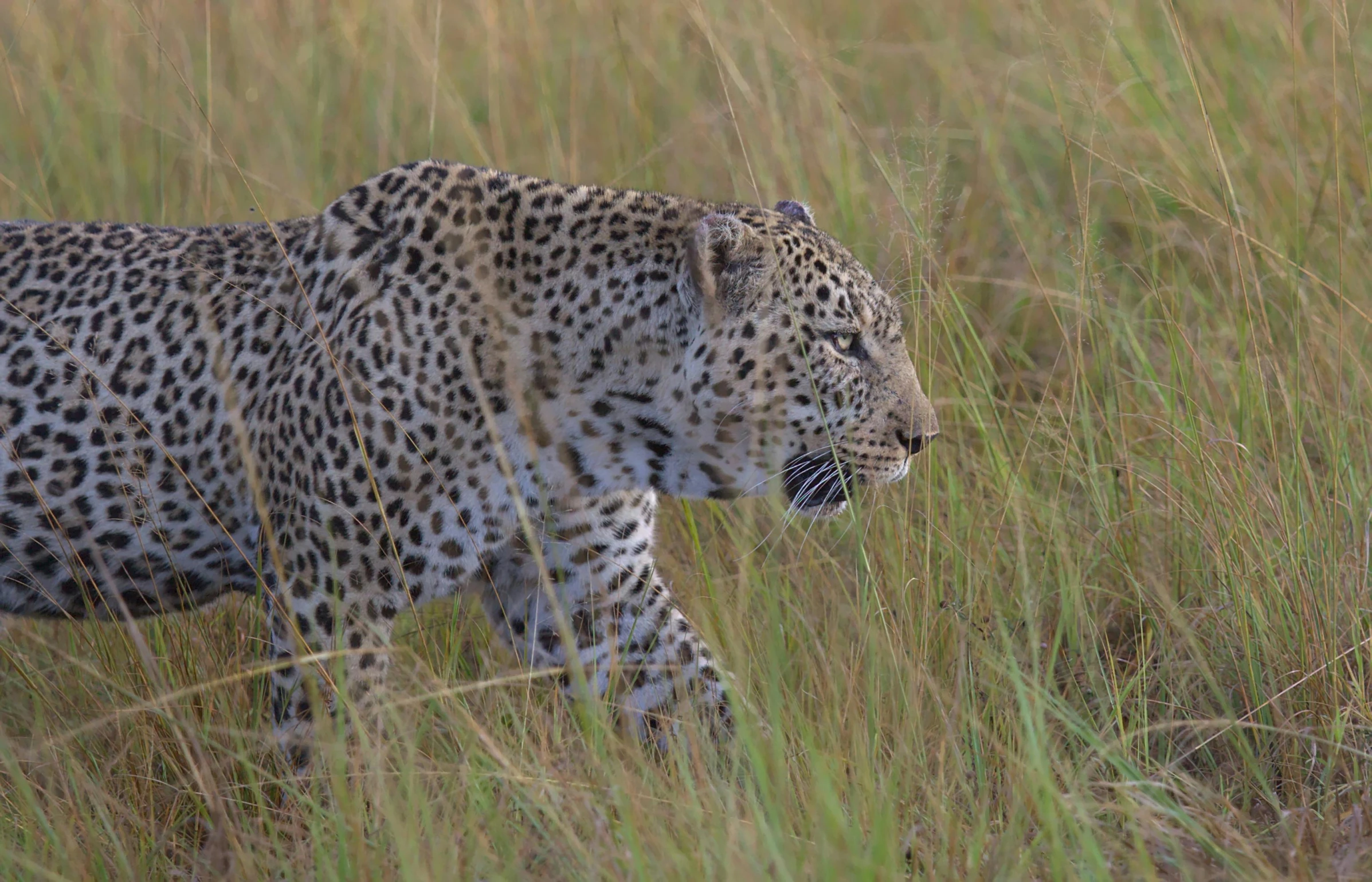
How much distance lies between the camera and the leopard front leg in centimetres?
411

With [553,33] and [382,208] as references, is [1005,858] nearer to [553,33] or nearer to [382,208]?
[382,208]

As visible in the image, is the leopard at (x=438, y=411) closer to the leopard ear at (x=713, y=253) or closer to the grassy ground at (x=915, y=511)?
the leopard ear at (x=713, y=253)

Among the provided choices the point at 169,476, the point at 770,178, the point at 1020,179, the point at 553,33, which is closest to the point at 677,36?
the point at 553,33

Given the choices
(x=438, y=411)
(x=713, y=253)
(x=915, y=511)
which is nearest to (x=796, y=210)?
(x=713, y=253)

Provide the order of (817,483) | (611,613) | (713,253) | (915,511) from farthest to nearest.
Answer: (915,511), (611,613), (817,483), (713,253)

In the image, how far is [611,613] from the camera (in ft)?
13.7

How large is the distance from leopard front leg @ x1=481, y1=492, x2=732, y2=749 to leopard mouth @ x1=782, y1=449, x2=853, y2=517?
0.47 metres

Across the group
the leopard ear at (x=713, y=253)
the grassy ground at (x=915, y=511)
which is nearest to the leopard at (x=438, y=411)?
the leopard ear at (x=713, y=253)

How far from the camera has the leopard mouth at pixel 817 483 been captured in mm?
3877

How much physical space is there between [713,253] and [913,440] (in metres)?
0.74

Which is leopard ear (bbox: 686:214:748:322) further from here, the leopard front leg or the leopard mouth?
the leopard front leg

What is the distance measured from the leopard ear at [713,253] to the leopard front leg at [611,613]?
0.68 metres

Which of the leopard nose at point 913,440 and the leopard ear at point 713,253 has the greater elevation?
the leopard ear at point 713,253

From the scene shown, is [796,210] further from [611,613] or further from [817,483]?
[611,613]
